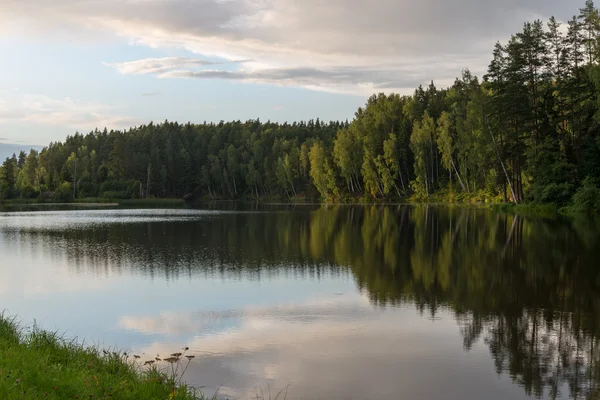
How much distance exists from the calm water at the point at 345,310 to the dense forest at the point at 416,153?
23734 millimetres

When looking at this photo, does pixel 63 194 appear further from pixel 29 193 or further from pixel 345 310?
pixel 345 310

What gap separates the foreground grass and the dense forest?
45704 millimetres

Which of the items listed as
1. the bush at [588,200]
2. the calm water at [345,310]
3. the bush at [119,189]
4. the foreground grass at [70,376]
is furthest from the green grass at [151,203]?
the foreground grass at [70,376]

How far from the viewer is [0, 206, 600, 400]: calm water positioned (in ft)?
33.3

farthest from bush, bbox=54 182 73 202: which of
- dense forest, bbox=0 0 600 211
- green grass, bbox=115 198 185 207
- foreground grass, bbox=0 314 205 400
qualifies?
foreground grass, bbox=0 314 205 400

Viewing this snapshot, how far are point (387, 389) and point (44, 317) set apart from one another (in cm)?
1014

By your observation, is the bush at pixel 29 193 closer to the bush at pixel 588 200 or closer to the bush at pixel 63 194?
the bush at pixel 63 194

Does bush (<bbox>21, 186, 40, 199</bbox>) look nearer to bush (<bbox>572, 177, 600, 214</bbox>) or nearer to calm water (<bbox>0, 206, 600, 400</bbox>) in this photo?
calm water (<bbox>0, 206, 600, 400</bbox>)

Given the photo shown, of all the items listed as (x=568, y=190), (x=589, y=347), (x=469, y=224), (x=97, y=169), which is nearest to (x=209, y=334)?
(x=589, y=347)

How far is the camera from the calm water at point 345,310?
10148mm

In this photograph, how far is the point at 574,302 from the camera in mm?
15867

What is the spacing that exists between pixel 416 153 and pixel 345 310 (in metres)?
85.3

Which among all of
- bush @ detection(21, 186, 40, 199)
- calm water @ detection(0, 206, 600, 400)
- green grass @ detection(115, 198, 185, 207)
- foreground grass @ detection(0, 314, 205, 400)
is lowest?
green grass @ detection(115, 198, 185, 207)

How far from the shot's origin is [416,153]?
3871 inches
